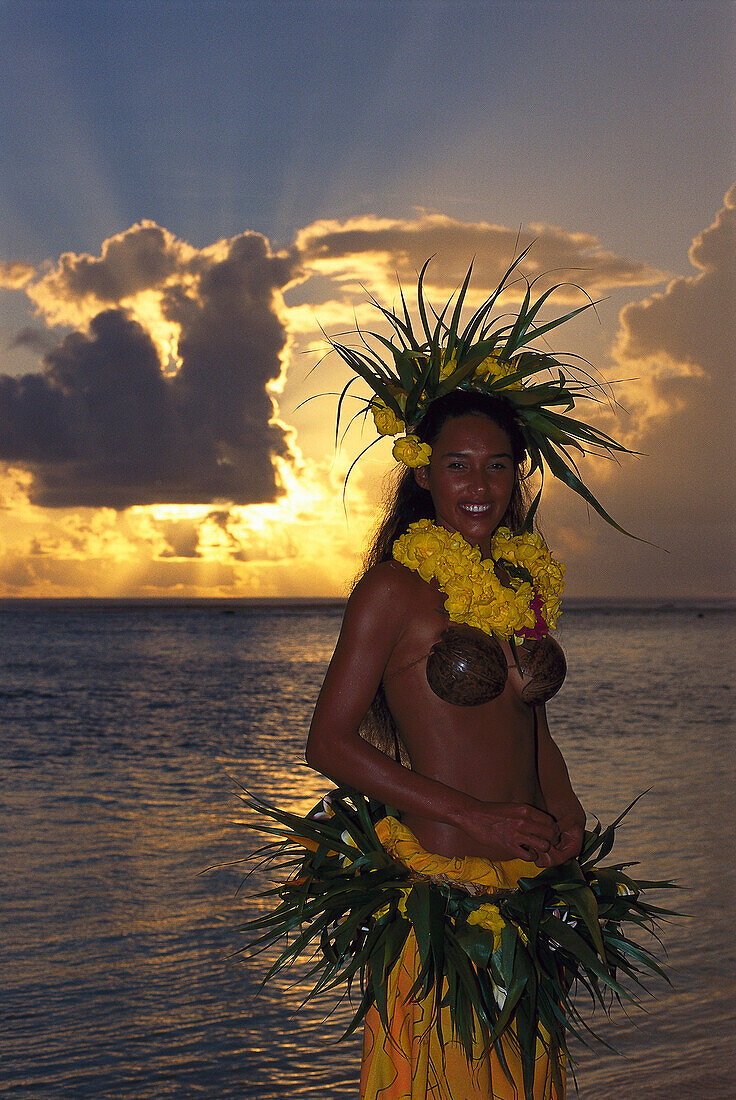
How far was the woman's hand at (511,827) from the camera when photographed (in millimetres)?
2295

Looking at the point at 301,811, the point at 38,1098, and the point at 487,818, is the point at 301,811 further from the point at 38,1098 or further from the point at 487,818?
the point at 487,818

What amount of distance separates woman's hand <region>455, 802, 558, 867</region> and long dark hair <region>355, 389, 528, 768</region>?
44 cm

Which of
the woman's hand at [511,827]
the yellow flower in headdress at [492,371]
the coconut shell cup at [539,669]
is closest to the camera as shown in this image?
the woman's hand at [511,827]

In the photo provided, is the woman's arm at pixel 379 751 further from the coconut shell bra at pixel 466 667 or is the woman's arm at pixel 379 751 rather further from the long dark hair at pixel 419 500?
the long dark hair at pixel 419 500

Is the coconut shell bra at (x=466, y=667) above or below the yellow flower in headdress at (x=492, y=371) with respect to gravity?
below

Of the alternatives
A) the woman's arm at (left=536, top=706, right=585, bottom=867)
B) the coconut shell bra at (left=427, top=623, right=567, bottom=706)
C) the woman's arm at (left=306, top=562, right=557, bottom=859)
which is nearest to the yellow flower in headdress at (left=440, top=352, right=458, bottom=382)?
the woman's arm at (left=306, top=562, right=557, bottom=859)

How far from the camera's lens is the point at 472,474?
2.65 m

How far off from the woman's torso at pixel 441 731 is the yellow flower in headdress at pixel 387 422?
0.39 meters

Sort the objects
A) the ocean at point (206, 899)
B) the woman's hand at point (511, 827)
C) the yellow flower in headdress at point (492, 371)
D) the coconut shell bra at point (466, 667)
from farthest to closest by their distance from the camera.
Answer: the ocean at point (206, 899)
the yellow flower in headdress at point (492, 371)
the coconut shell bra at point (466, 667)
the woman's hand at point (511, 827)

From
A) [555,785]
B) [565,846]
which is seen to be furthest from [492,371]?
[565,846]

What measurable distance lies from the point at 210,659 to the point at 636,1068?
97.4 ft

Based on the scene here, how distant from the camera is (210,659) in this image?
33688 millimetres

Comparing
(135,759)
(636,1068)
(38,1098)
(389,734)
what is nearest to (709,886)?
(636,1068)

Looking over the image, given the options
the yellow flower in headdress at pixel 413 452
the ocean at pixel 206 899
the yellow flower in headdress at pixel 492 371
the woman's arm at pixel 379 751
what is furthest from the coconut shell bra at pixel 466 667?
the ocean at pixel 206 899
